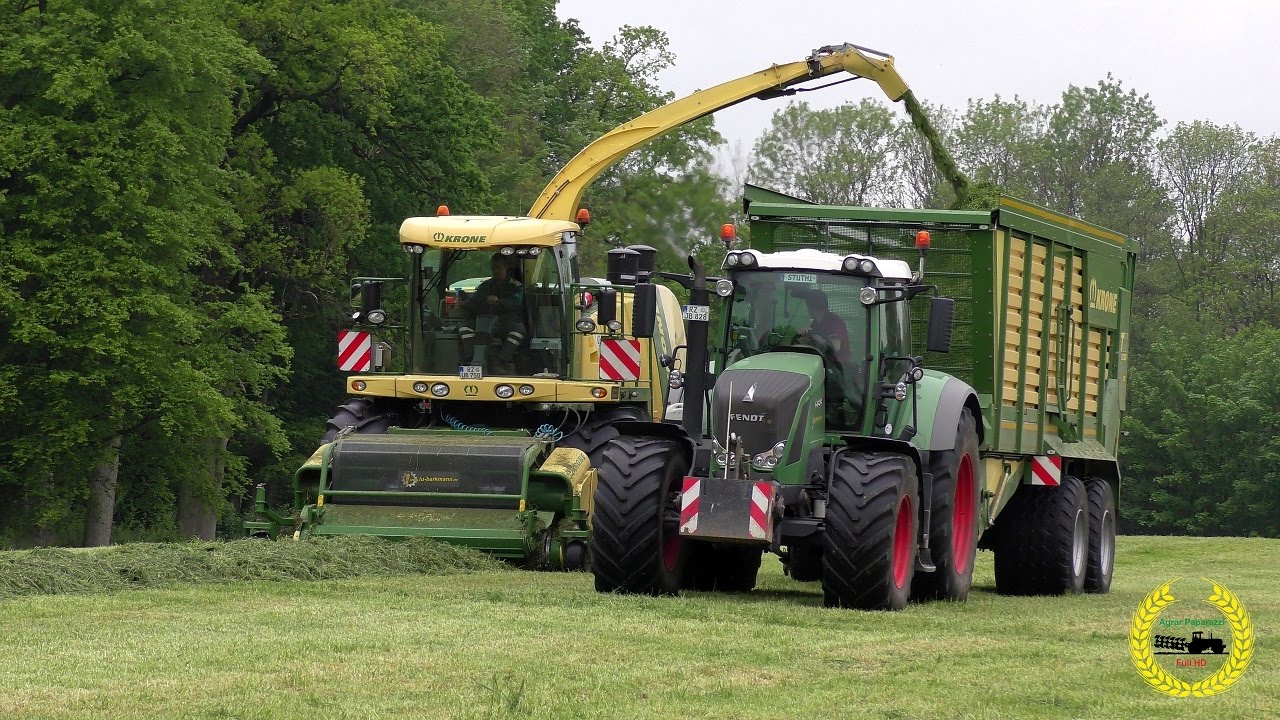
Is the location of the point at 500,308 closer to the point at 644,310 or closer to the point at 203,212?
the point at 644,310

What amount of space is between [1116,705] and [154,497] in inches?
1060

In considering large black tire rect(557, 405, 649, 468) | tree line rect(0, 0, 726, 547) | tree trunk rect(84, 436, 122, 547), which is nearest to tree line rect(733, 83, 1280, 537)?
tree line rect(0, 0, 726, 547)

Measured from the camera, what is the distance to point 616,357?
1956 cm

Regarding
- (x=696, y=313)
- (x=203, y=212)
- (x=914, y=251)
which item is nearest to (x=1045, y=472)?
(x=914, y=251)

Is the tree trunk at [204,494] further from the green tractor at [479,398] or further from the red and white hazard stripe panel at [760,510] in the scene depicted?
the red and white hazard stripe panel at [760,510]

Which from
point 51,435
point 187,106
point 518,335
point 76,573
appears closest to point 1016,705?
point 76,573

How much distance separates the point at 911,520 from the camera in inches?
521

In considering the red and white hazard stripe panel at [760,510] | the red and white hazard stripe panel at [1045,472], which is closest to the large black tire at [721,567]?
the red and white hazard stripe panel at [760,510]

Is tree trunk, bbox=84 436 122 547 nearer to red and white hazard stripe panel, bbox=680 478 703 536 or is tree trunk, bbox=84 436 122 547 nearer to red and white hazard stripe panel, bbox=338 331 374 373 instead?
red and white hazard stripe panel, bbox=338 331 374 373

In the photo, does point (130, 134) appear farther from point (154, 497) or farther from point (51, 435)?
point (154, 497)

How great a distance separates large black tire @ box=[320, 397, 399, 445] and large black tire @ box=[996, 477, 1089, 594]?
5975 mm

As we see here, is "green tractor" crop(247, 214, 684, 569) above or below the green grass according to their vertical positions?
above

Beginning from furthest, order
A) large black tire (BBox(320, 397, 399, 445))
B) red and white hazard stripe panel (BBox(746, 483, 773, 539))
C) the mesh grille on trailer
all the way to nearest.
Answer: large black tire (BBox(320, 397, 399, 445))
the mesh grille on trailer
red and white hazard stripe panel (BBox(746, 483, 773, 539))

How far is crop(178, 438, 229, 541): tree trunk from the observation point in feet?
105
